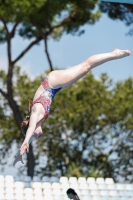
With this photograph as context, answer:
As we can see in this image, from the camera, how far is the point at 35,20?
43.7ft

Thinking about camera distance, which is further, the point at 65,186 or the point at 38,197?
the point at 65,186

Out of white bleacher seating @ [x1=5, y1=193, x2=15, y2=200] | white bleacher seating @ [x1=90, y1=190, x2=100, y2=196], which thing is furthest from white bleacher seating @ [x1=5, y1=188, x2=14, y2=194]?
white bleacher seating @ [x1=90, y1=190, x2=100, y2=196]

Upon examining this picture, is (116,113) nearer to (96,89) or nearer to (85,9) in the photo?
(96,89)

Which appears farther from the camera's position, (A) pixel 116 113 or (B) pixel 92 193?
(A) pixel 116 113

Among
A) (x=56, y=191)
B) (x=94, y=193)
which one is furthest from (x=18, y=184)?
(x=94, y=193)

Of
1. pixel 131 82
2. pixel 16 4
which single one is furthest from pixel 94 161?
pixel 16 4

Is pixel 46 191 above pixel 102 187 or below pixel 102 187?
below

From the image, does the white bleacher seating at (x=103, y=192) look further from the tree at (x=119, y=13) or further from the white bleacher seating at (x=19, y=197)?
the tree at (x=119, y=13)

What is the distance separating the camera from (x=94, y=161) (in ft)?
47.5

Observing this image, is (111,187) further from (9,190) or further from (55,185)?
(9,190)

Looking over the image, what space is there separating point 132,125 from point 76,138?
1.66m

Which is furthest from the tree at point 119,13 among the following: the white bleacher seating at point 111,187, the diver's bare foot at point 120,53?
the diver's bare foot at point 120,53

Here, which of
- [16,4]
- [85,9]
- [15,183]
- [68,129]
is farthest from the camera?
[68,129]

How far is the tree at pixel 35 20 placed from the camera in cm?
1226
